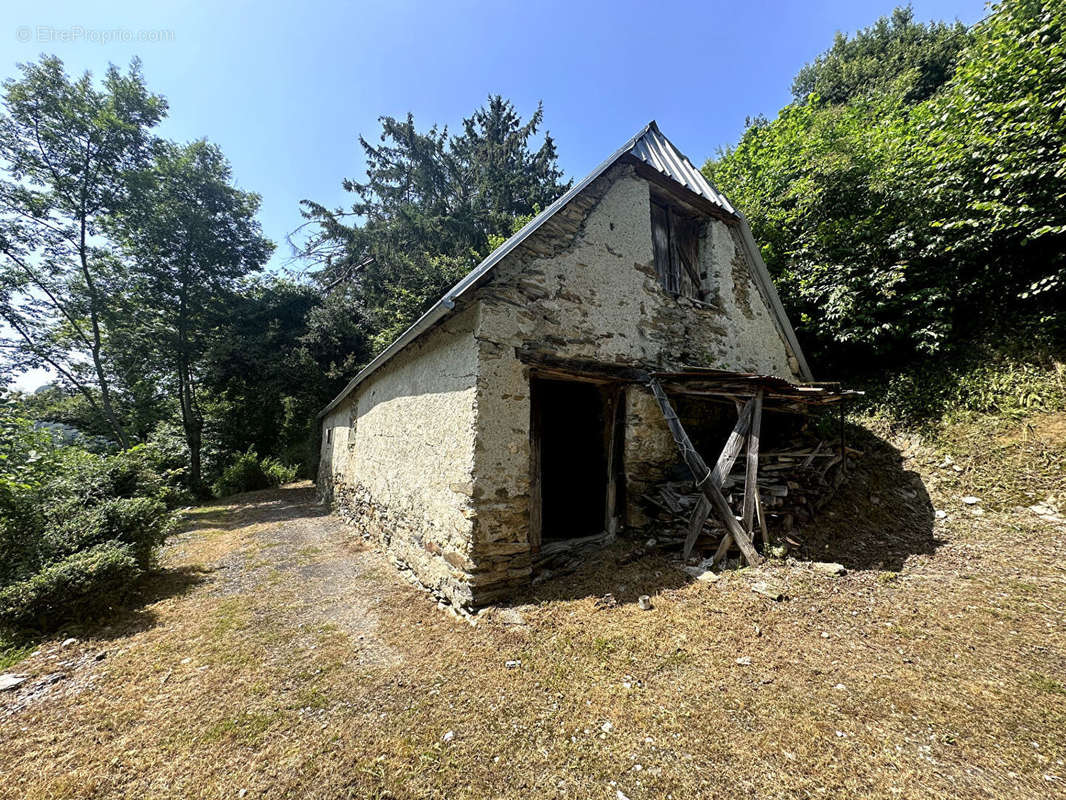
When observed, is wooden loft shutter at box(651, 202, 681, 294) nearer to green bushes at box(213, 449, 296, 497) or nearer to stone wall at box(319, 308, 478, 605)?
stone wall at box(319, 308, 478, 605)

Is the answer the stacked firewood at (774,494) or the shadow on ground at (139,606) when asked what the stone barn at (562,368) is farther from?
the shadow on ground at (139,606)

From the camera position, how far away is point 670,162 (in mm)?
6398

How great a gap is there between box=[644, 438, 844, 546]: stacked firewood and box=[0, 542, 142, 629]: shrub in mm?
6332

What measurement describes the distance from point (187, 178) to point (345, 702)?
2066 centimetres

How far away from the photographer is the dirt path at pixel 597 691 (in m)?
1.98

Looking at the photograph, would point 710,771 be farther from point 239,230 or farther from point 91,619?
point 239,230

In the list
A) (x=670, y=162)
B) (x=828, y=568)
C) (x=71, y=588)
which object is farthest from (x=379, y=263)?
(x=828, y=568)

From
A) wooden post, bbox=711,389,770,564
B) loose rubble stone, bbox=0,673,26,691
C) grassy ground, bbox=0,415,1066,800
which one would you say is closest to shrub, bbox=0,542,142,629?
grassy ground, bbox=0,415,1066,800

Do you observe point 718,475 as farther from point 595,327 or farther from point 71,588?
point 71,588

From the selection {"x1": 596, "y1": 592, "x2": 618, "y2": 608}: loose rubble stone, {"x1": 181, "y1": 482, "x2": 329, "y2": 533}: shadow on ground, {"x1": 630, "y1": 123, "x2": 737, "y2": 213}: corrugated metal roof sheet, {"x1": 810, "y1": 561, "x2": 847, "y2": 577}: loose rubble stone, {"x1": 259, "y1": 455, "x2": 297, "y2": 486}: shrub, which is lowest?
{"x1": 181, "y1": 482, "x2": 329, "y2": 533}: shadow on ground

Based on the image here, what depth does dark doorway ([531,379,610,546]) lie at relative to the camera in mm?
5533

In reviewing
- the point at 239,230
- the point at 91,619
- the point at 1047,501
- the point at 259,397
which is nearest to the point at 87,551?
the point at 91,619

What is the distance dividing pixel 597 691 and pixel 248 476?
1745 centimetres

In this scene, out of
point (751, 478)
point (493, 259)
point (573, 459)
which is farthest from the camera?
point (573, 459)
